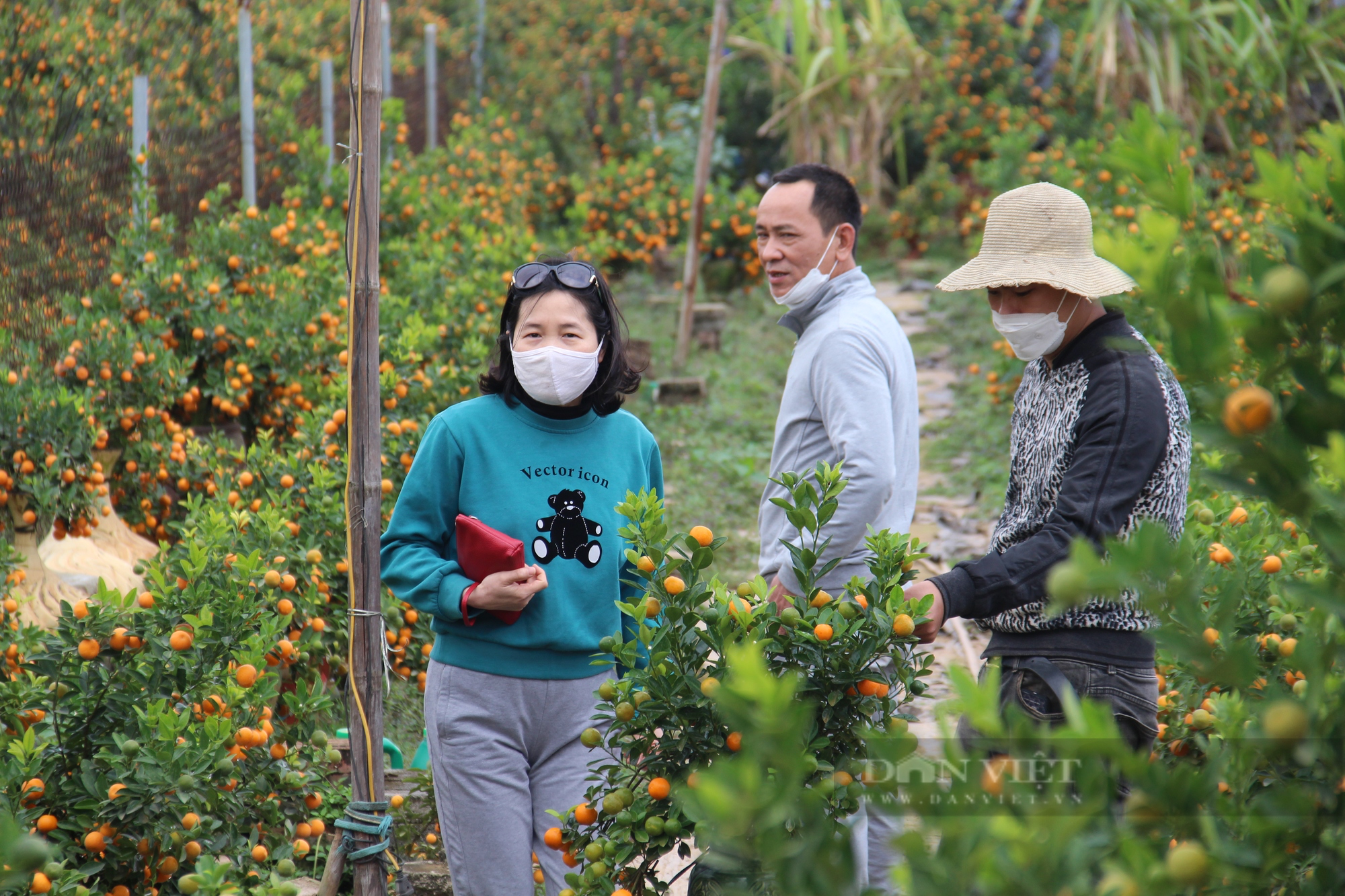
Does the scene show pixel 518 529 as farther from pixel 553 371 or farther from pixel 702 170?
pixel 702 170

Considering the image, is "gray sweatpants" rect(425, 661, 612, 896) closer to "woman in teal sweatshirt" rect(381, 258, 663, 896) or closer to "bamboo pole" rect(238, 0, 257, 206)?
"woman in teal sweatshirt" rect(381, 258, 663, 896)

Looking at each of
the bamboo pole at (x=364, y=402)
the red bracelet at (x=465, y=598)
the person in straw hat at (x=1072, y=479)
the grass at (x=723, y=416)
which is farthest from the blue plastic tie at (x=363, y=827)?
the grass at (x=723, y=416)

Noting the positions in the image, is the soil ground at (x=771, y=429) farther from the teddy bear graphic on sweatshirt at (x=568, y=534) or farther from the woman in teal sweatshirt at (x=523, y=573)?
the teddy bear graphic on sweatshirt at (x=568, y=534)

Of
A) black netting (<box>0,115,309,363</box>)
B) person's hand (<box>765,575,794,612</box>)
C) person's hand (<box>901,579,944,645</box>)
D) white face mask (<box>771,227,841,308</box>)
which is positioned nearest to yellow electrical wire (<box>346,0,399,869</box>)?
person's hand (<box>765,575,794,612</box>)

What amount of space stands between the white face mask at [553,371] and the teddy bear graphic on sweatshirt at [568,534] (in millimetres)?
200

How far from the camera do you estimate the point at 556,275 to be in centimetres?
230

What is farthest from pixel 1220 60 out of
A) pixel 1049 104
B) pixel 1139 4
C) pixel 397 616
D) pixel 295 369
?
pixel 397 616

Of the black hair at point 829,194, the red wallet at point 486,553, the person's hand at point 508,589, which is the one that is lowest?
the person's hand at point 508,589

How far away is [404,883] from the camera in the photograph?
8.22ft

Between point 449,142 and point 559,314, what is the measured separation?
7.73 m

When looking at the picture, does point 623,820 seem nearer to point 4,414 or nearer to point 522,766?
point 522,766

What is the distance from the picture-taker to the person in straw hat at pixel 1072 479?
79.4 inches

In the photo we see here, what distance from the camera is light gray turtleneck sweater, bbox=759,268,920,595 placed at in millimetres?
2396

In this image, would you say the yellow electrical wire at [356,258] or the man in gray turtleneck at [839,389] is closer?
the yellow electrical wire at [356,258]
